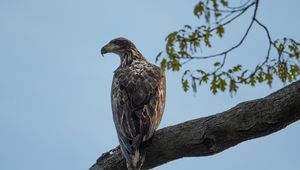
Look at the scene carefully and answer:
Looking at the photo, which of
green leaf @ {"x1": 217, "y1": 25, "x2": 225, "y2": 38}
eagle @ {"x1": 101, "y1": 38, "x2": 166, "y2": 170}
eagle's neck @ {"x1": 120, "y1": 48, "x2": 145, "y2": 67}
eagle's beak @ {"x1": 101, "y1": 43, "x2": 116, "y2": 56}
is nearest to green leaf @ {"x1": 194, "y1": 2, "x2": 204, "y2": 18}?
green leaf @ {"x1": 217, "y1": 25, "x2": 225, "y2": 38}

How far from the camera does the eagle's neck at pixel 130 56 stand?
13.8m

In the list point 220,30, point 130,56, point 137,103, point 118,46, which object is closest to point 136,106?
point 137,103

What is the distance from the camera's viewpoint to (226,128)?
28.3ft

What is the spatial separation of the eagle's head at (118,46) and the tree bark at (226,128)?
530cm

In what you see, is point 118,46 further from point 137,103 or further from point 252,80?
point 252,80

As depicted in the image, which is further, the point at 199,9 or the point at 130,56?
the point at 130,56

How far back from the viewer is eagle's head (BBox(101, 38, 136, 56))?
1460 cm

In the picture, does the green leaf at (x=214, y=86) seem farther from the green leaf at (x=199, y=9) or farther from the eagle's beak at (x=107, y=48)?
the eagle's beak at (x=107, y=48)

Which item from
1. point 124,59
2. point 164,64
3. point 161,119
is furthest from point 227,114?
point 124,59

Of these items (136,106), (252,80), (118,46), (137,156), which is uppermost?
(118,46)

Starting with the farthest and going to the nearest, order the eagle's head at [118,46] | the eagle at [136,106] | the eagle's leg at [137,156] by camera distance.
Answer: the eagle's head at [118,46] → the eagle at [136,106] → the eagle's leg at [137,156]

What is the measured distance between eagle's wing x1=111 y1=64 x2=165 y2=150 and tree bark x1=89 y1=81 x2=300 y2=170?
12.8 inches

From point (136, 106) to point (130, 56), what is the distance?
3816mm

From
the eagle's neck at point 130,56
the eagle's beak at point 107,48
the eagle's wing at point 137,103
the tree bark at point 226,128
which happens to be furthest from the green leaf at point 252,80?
the eagle's beak at point 107,48
